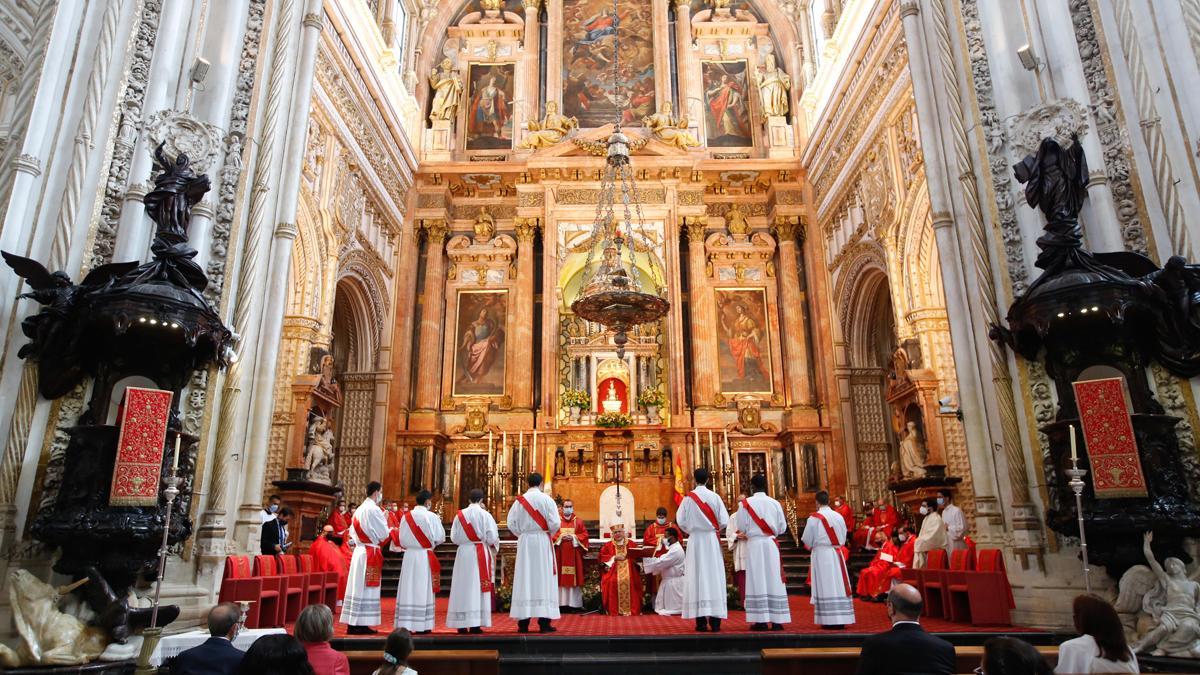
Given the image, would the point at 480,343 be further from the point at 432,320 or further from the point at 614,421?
the point at 614,421

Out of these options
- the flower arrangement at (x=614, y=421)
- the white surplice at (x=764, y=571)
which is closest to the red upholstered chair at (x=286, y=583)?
the white surplice at (x=764, y=571)

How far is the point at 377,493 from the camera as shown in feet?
28.1

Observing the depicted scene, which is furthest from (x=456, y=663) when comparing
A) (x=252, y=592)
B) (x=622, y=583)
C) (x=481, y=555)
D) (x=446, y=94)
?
(x=446, y=94)

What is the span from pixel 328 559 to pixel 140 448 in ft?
12.5

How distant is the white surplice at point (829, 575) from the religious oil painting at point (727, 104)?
1343 cm

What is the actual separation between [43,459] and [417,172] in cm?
1322

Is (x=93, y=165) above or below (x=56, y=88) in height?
below

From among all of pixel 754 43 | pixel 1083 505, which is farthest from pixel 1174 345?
pixel 754 43

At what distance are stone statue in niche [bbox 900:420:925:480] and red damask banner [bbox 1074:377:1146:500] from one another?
17.7 ft

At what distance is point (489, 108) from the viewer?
19.9 m

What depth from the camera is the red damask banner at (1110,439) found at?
21.3 feet

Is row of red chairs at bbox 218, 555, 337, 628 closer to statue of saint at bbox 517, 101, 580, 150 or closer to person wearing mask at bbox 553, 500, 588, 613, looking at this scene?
person wearing mask at bbox 553, 500, 588, 613

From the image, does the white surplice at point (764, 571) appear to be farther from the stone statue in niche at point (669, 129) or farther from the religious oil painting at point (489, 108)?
the religious oil painting at point (489, 108)

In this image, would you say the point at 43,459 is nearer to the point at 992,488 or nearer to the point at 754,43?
the point at 992,488
